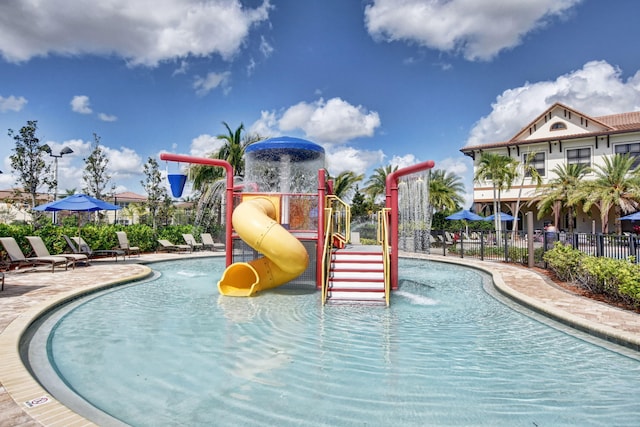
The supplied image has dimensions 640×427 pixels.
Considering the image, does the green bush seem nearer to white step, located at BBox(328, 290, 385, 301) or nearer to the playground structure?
the playground structure

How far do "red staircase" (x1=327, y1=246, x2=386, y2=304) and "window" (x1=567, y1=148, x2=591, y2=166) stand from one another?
30220 millimetres

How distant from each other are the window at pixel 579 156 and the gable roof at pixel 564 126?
133cm

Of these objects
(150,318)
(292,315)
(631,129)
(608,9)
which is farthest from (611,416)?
(631,129)

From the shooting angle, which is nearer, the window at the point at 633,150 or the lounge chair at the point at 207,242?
the lounge chair at the point at 207,242

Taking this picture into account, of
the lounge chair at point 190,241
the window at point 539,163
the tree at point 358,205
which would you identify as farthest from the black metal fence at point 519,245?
the tree at point 358,205

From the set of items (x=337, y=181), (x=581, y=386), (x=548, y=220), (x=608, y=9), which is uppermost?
(x=608, y=9)

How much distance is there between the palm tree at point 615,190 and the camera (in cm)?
2619

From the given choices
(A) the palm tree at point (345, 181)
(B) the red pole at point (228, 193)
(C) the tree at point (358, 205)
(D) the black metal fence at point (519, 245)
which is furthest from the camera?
(C) the tree at point (358, 205)

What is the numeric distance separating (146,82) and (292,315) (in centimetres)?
1858

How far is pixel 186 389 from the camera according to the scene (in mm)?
4094

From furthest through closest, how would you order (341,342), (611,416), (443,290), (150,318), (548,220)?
1. (548,220)
2. (443,290)
3. (150,318)
4. (341,342)
5. (611,416)

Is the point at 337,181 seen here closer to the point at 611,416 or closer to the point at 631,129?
the point at 631,129

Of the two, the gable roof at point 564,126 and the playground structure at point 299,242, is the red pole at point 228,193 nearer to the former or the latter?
the playground structure at point 299,242

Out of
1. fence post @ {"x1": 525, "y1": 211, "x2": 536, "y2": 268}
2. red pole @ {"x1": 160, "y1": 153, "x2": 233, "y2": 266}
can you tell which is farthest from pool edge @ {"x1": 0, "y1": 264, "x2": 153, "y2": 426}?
fence post @ {"x1": 525, "y1": 211, "x2": 536, "y2": 268}
